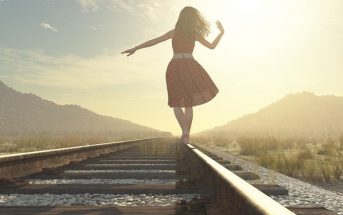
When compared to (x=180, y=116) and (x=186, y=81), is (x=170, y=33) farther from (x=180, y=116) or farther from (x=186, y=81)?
(x=180, y=116)

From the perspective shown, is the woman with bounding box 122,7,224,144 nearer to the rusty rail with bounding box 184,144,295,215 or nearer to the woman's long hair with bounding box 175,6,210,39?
the woman's long hair with bounding box 175,6,210,39

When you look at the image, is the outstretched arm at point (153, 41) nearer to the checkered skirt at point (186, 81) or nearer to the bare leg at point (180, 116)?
the checkered skirt at point (186, 81)

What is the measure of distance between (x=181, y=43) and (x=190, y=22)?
0.32 metres

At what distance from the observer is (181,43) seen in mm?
6594

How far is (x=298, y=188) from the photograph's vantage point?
4.26 metres

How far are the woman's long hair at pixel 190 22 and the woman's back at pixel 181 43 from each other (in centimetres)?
6

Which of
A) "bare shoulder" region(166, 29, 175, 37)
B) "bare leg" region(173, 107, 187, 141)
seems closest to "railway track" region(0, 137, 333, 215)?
"bare leg" region(173, 107, 187, 141)

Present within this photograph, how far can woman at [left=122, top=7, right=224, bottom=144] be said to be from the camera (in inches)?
257

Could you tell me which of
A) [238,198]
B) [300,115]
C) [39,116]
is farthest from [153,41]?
[39,116]

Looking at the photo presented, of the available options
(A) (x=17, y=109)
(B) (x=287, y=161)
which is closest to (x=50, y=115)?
(A) (x=17, y=109)

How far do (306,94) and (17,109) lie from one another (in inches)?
4052

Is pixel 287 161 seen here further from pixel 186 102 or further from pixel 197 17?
pixel 197 17

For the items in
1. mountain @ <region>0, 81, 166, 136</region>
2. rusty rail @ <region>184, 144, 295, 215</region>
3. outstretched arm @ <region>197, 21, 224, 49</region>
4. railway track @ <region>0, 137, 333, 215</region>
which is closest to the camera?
rusty rail @ <region>184, 144, 295, 215</region>

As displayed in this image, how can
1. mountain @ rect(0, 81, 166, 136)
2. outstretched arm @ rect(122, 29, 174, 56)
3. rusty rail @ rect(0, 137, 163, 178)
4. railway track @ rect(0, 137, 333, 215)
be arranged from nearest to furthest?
railway track @ rect(0, 137, 333, 215)
rusty rail @ rect(0, 137, 163, 178)
outstretched arm @ rect(122, 29, 174, 56)
mountain @ rect(0, 81, 166, 136)
